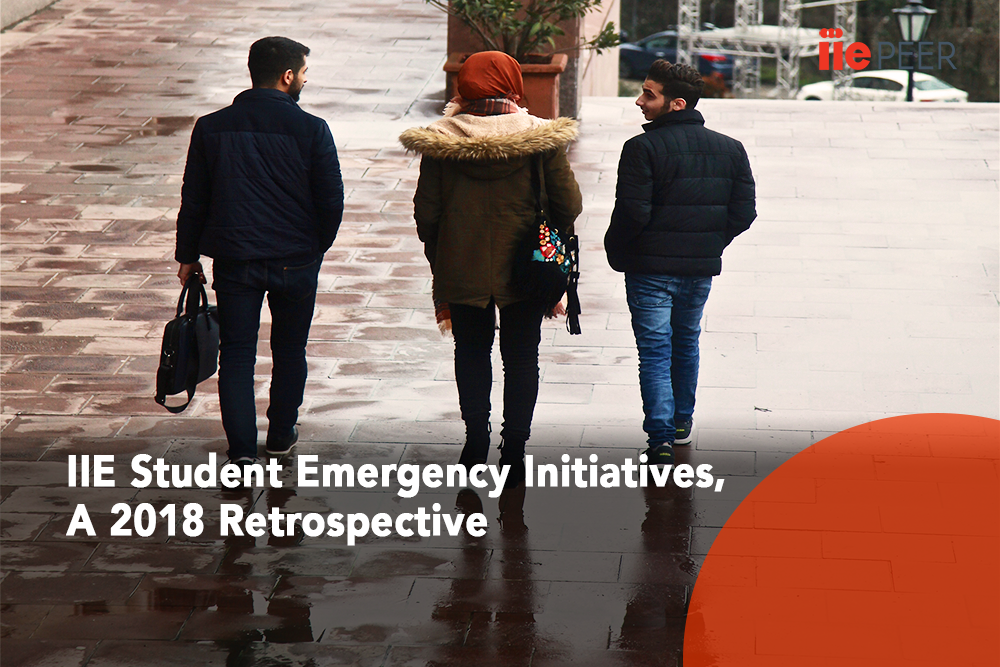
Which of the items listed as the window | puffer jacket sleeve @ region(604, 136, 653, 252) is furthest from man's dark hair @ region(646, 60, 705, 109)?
the window

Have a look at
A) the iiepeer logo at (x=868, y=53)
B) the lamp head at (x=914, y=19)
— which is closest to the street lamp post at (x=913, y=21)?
the lamp head at (x=914, y=19)

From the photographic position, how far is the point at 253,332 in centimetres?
476

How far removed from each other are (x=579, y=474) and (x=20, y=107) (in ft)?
27.8

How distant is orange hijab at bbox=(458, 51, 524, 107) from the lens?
4348 mm

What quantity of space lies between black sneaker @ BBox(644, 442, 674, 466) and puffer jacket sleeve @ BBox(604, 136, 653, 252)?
0.86 meters

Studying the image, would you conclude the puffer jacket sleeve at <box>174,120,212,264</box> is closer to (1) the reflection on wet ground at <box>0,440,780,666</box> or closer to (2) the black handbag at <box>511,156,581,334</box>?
(1) the reflection on wet ground at <box>0,440,780,666</box>

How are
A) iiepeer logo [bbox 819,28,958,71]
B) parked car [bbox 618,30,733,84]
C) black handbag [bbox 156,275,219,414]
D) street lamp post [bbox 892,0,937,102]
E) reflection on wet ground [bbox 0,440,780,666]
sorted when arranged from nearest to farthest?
reflection on wet ground [bbox 0,440,780,666]
black handbag [bbox 156,275,219,414]
street lamp post [bbox 892,0,937,102]
iiepeer logo [bbox 819,28,958,71]
parked car [bbox 618,30,733,84]

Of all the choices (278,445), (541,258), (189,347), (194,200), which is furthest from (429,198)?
(278,445)

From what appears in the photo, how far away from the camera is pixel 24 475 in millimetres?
4848

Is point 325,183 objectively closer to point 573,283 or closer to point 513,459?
point 573,283

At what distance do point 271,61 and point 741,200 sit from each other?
1.81 m

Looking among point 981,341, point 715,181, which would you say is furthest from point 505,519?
point 981,341

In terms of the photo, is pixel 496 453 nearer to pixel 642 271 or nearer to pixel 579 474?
pixel 579 474

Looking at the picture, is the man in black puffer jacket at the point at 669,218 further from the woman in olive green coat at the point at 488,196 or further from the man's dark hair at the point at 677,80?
the woman in olive green coat at the point at 488,196
